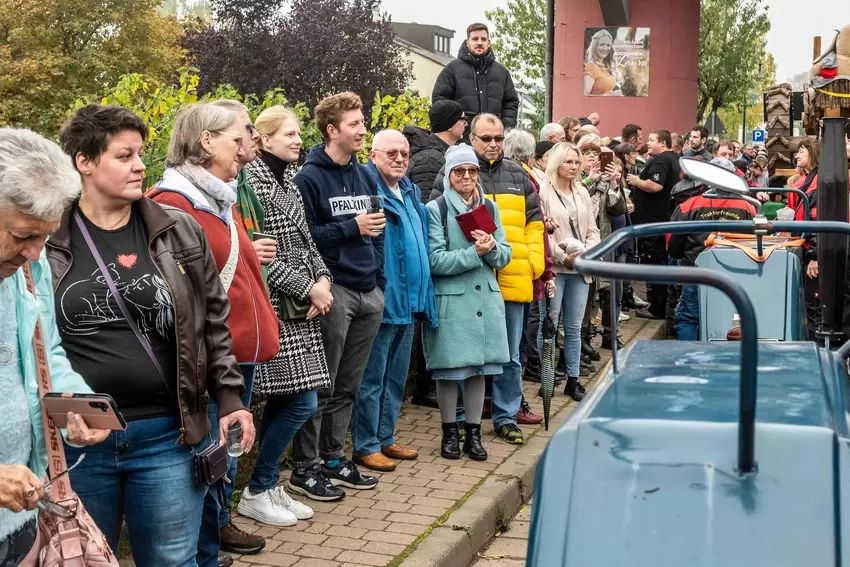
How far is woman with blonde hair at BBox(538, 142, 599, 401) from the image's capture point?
8.84 metres

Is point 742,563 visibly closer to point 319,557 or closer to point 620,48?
point 319,557

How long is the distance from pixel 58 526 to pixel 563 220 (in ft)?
21.5

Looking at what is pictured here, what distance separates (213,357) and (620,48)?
23896mm

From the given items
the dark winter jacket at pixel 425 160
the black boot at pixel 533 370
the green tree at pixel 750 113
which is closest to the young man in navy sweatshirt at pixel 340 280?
the dark winter jacket at pixel 425 160

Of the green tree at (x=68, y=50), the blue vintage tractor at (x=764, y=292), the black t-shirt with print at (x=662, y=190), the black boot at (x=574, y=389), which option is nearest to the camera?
the blue vintage tractor at (x=764, y=292)

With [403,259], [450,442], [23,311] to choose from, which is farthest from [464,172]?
[23,311]

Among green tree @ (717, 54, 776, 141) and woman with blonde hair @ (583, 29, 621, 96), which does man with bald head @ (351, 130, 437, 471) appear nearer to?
woman with blonde hair @ (583, 29, 621, 96)

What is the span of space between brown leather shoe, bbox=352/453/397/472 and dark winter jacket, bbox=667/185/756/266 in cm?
431

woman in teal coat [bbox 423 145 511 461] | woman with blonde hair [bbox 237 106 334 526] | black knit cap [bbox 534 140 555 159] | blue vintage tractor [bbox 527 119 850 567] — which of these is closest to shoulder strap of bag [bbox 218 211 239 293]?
woman with blonde hair [bbox 237 106 334 526]

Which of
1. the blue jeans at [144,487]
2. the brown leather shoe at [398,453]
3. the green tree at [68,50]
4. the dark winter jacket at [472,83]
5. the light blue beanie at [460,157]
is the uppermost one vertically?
the green tree at [68,50]

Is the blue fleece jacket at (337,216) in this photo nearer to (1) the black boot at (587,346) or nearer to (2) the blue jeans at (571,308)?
(2) the blue jeans at (571,308)

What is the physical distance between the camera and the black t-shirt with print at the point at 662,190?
13.7 m

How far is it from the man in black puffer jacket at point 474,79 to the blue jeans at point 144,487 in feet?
24.3

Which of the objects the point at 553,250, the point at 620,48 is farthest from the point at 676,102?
the point at 553,250
